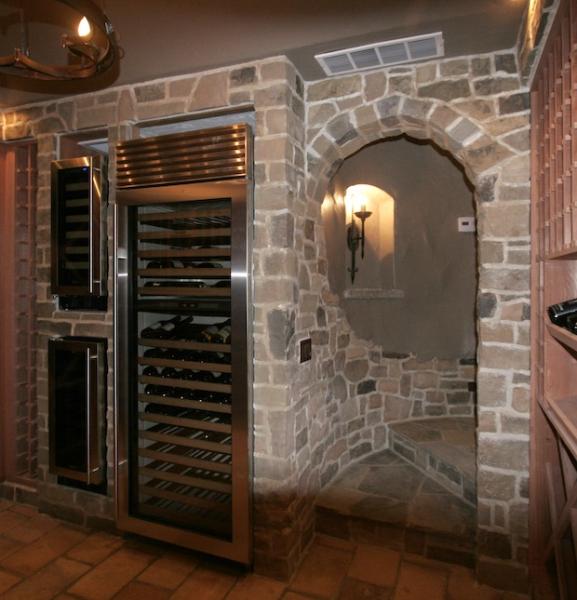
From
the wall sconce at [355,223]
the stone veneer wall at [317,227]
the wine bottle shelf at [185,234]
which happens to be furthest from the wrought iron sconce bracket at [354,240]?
the wine bottle shelf at [185,234]

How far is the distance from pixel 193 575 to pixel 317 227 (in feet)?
6.73

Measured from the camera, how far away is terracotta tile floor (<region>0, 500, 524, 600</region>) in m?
2.17

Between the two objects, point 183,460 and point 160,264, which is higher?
point 160,264

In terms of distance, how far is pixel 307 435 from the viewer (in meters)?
2.56

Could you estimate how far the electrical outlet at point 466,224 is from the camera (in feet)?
Result: 11.9

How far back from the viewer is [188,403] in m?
2.45

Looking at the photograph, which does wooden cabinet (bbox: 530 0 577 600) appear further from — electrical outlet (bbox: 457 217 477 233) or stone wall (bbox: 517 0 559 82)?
electrical outlet (bbox: 457 217 477 233)

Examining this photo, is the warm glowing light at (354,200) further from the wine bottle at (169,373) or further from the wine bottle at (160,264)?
the wine bottle at (169,373)

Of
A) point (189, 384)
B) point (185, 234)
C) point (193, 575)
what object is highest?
point (185, 234)

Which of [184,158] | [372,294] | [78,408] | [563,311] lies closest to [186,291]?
[184,158]

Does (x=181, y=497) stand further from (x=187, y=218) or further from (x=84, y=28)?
(x=84, y=28)

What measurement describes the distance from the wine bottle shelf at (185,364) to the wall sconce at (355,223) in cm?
183

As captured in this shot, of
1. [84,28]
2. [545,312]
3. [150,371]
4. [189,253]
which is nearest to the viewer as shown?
[84,28]

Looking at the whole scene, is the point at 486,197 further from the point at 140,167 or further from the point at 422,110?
the point at 140,167
